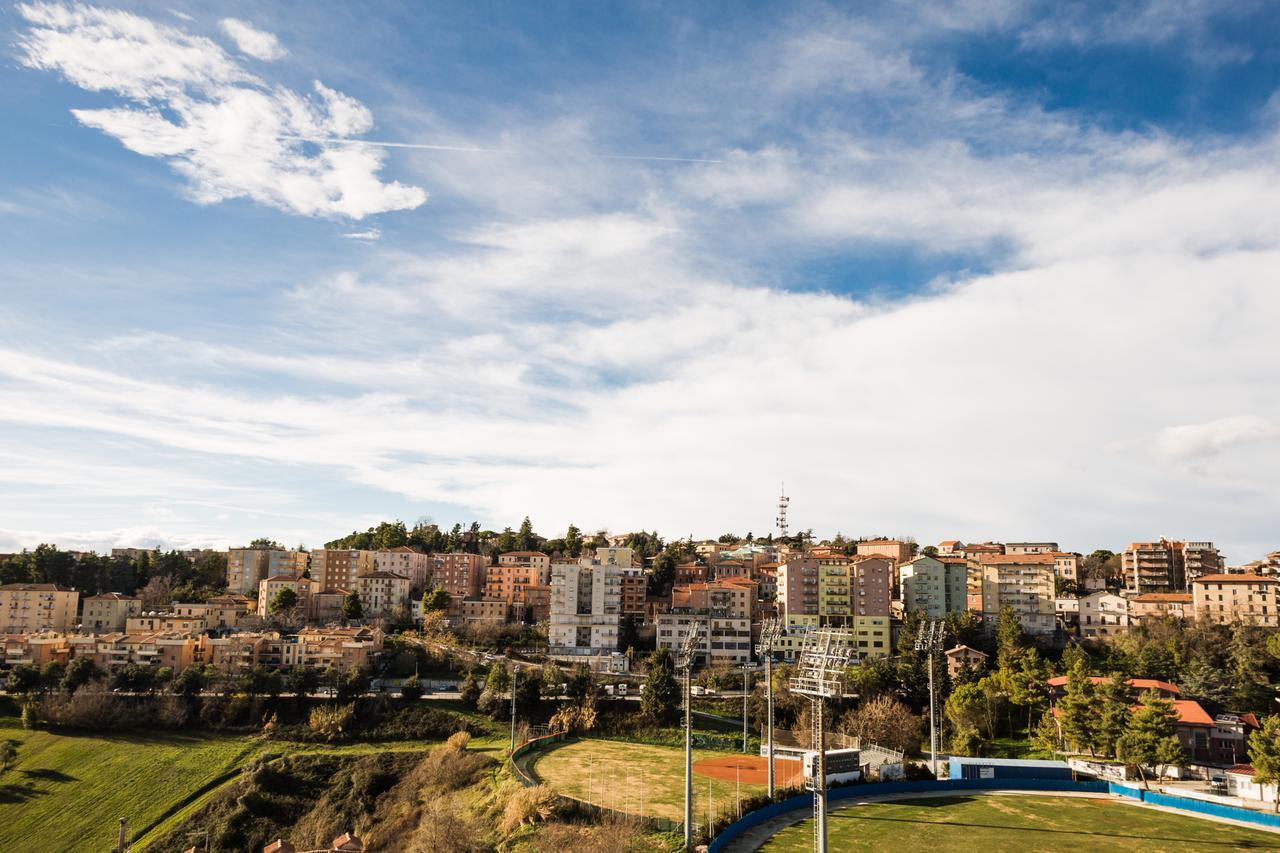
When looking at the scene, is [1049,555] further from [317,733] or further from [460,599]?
[317,733]

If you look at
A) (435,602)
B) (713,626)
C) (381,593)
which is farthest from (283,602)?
(713,626)

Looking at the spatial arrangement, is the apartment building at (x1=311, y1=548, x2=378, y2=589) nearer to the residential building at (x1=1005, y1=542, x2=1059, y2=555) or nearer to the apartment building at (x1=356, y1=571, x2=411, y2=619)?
the apartment building at (x1=356, y1=571, x2=411, y2=619)

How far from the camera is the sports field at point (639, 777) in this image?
39188 millimetres

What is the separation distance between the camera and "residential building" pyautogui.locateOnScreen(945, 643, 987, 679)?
65.2m

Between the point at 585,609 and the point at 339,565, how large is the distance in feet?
99.9

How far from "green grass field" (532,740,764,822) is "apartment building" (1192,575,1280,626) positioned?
4862 centimetres

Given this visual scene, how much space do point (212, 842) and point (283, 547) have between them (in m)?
72.4

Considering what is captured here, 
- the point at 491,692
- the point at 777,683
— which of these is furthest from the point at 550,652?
the point at 777,683

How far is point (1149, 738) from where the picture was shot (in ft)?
143

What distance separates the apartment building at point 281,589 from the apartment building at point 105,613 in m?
11.1

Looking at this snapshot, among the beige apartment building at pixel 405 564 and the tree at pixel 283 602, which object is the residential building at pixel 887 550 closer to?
the beige apartment building at pixel 405 564

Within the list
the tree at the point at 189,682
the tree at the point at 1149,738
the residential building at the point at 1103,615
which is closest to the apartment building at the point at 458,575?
the tree at the point at 189,682

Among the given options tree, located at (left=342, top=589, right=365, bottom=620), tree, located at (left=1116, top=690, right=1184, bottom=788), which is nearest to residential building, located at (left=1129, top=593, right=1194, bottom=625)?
tree, located at (left=1116, top=690, right=1184, bottom=788)

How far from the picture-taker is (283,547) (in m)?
113
